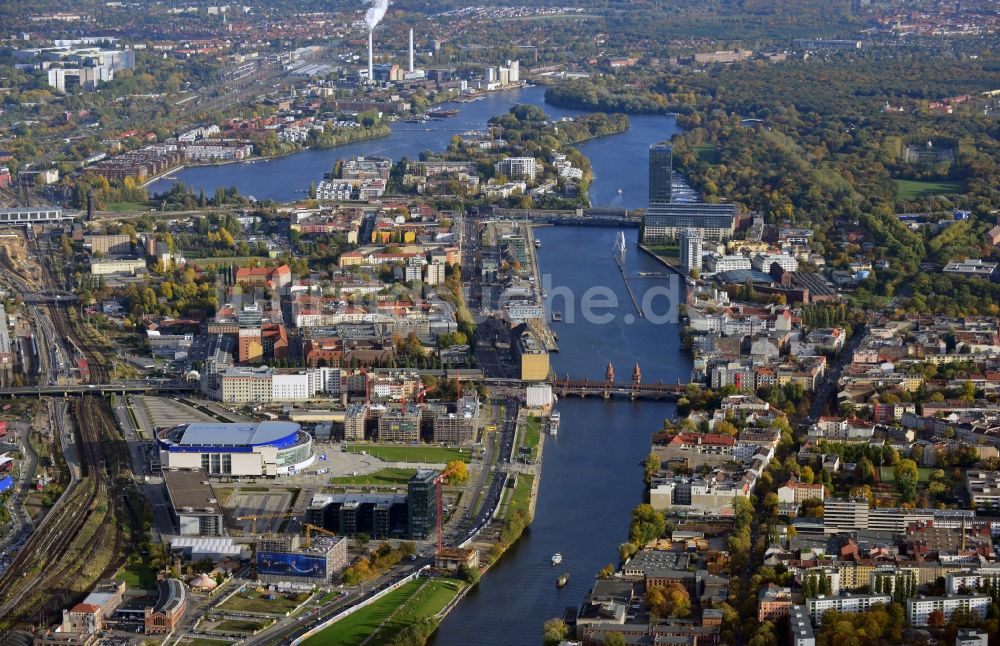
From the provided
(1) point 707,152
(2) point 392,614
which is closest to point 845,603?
(2) point 392,614

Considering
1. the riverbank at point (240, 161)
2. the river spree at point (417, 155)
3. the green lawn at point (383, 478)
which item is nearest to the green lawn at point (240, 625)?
the green lawn at point (383, 478)

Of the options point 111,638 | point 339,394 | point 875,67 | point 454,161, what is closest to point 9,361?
Result: point 339,394

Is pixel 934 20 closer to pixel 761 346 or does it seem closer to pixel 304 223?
pixel 304 223

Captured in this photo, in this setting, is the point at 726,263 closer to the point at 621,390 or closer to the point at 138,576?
the point at 621,390

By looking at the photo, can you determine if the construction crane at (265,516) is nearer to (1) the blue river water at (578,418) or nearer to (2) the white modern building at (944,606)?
(1) the blue river water at (578,418)

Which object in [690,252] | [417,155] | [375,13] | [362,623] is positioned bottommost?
[362,623]

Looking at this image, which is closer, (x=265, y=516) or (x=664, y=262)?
(x=265, y=516)
